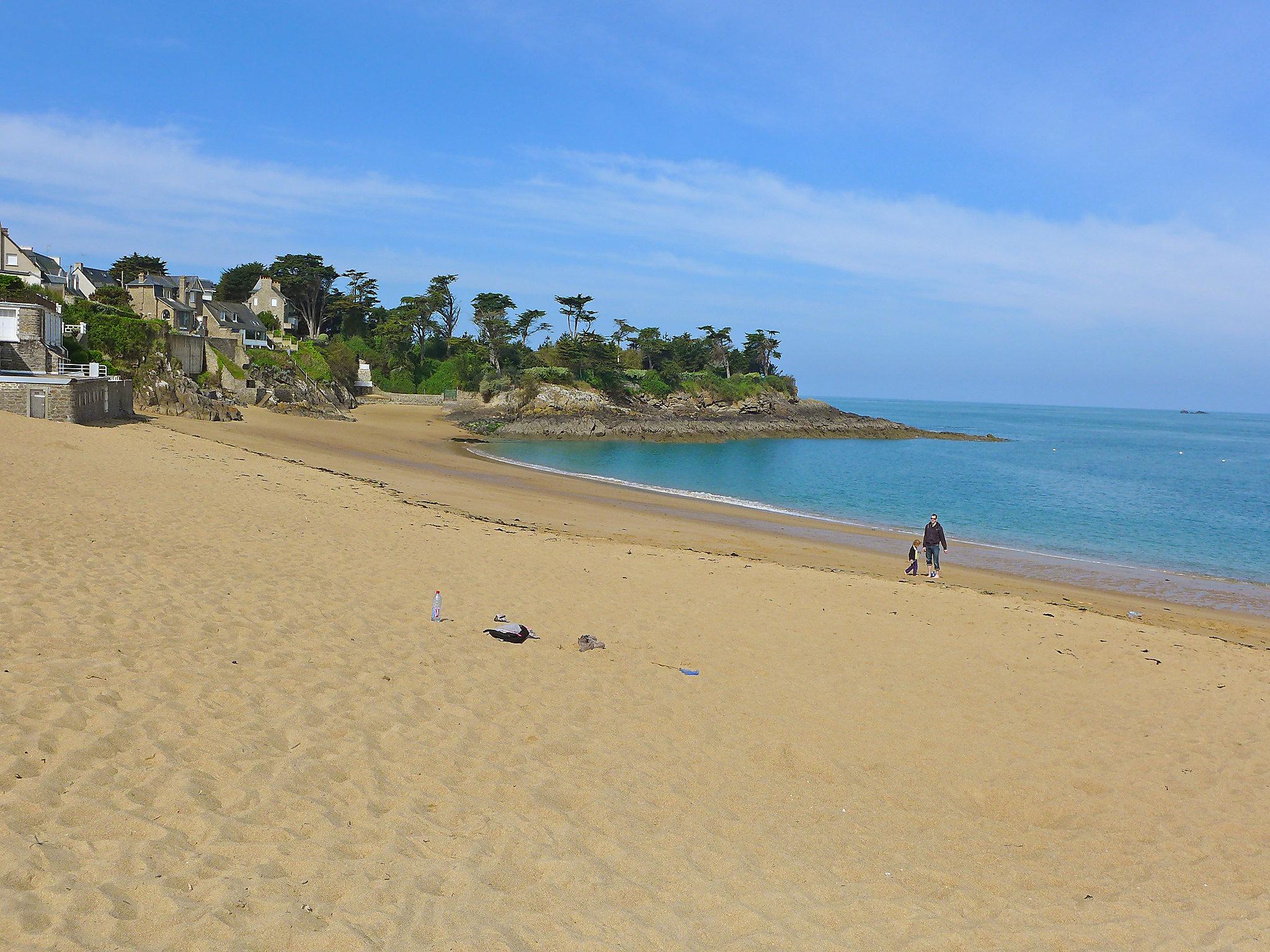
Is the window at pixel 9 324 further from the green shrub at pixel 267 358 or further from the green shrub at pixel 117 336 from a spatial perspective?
the green shrub at pixel 267 358

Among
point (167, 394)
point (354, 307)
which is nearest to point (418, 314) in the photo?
point (354, 307)

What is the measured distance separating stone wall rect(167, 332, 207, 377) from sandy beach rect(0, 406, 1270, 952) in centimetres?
3706

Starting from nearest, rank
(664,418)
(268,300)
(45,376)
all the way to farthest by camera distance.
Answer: (45,376) < (664,418) < (268,300)

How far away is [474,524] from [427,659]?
11.0 meters

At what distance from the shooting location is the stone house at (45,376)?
26.2 meters

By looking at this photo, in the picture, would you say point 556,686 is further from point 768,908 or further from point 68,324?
point 68,324

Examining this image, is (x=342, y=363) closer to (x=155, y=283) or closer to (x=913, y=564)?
(x=155, y=283)

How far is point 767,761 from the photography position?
24.5 feet

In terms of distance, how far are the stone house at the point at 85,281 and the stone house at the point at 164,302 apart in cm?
227

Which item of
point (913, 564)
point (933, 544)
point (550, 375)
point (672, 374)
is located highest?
point (672, 374)

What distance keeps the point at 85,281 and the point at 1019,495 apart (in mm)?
66197

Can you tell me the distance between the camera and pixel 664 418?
251 feet

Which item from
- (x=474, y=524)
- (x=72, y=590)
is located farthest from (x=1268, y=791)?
(x=474, y=524)

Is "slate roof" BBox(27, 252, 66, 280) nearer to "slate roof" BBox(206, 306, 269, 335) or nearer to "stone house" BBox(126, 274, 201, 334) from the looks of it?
"stone house" BBox(126, 274, 201, 334)
